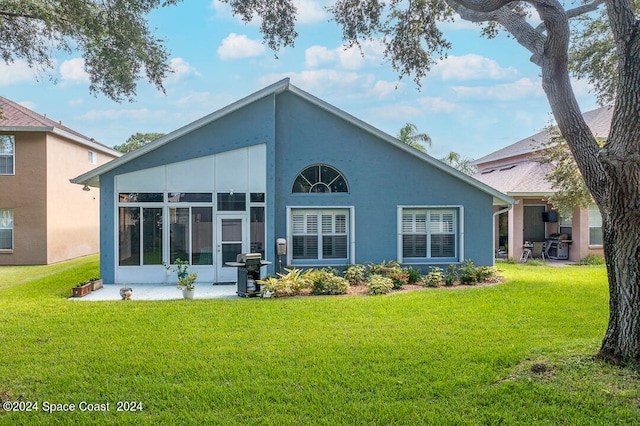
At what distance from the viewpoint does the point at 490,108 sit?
24.7m

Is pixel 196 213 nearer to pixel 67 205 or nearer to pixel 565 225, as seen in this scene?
pixel 67 205

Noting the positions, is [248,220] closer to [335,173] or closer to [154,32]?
[335,173]

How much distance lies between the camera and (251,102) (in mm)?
11820

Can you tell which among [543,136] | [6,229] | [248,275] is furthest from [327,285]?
[543,136]

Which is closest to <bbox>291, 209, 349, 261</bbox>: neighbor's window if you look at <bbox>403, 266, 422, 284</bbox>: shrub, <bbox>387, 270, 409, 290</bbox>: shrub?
<bbox>387, 270, 409, 290</bbox>: shrub

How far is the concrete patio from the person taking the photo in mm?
9971

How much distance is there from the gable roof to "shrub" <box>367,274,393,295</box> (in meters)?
4.03

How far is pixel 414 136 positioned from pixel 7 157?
2171cm

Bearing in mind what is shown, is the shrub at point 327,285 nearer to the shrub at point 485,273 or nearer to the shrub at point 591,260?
the shrub at point 485,273

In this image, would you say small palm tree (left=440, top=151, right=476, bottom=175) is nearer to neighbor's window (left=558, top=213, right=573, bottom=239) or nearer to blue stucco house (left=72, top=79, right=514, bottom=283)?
neighbor's window (left=558, top=213, right=573, bottom=239)

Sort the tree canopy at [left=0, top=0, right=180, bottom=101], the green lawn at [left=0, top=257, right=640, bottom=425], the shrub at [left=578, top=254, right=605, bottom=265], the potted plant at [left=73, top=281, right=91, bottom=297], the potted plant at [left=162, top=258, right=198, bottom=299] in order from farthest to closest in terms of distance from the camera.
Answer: the shrub at [left=578, top=254, right=605, bottom=265]
the potted plant at [left=73, top=281, right=91, bottom=297]
the potted plant at [left=162, top=258, right=198, bottom=299]
the tree canopy at [left=0, top=0, right=180, bottom=101]
the green lawn at [left=0, top=257, right=640, bottom=425]

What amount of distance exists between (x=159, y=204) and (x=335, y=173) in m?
5.14

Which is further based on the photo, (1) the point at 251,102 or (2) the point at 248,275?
(1) the point at 251,102

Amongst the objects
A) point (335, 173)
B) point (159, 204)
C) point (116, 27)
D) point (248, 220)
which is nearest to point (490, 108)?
point (335, 173)
